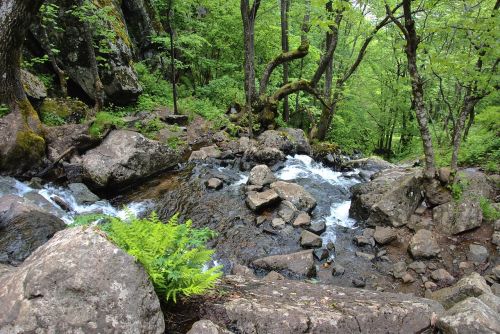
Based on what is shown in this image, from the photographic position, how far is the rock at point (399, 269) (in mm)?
7033

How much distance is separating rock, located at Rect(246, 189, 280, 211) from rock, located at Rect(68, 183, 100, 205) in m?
4.58

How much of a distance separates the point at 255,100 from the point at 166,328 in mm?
15384

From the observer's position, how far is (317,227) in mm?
8719

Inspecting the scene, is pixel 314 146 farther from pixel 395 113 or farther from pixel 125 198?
pixel 125 198

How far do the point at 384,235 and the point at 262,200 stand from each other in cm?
338

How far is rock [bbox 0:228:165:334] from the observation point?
2.37 meters

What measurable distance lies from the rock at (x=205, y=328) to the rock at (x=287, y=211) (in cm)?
626

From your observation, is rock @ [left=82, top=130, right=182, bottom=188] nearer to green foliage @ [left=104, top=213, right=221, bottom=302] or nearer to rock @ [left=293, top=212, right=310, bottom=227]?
rock @ [left=293, top=212, right=310, bottom=227]

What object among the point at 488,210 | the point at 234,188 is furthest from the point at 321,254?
the point at 488,210

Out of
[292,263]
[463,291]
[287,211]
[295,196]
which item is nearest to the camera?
[463,291]

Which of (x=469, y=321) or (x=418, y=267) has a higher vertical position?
(x=469, y=321)

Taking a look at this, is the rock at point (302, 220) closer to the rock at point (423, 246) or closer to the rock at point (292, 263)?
the rock at point (292, 263)

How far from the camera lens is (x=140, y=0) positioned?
790 inches

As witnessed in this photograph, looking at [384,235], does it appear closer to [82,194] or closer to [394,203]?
[394,203]
